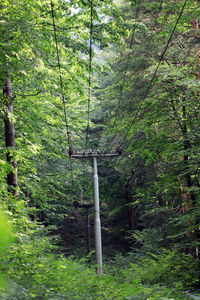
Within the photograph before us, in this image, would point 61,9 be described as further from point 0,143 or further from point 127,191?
point 127,191

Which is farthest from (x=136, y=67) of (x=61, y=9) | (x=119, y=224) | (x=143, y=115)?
(x=119, y=224)

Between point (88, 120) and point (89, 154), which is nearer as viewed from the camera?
point (88, 120)

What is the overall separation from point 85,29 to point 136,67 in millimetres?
4848

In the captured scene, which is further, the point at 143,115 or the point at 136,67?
the point at 136,67

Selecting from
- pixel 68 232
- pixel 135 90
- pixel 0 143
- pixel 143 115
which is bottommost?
pixel 68 232

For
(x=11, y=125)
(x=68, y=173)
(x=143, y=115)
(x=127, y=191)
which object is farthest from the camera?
(x=127, y=191)

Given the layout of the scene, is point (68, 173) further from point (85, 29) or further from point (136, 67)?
point (85, 29)

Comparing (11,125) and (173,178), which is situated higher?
(11,125)

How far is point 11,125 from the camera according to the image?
8.50 meters

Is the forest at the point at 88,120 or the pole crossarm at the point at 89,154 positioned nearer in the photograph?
the forest at the point at 88,120

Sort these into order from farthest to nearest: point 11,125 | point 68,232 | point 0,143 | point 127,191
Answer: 1. point 68,232
2. point 127,191
3. point 0,143
4. point 11,125

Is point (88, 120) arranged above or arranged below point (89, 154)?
above

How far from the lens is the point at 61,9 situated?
7250 millimetres

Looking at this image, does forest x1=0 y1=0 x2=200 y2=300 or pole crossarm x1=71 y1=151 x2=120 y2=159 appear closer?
forest x1=0 y1=0 x2=200 y2=300
